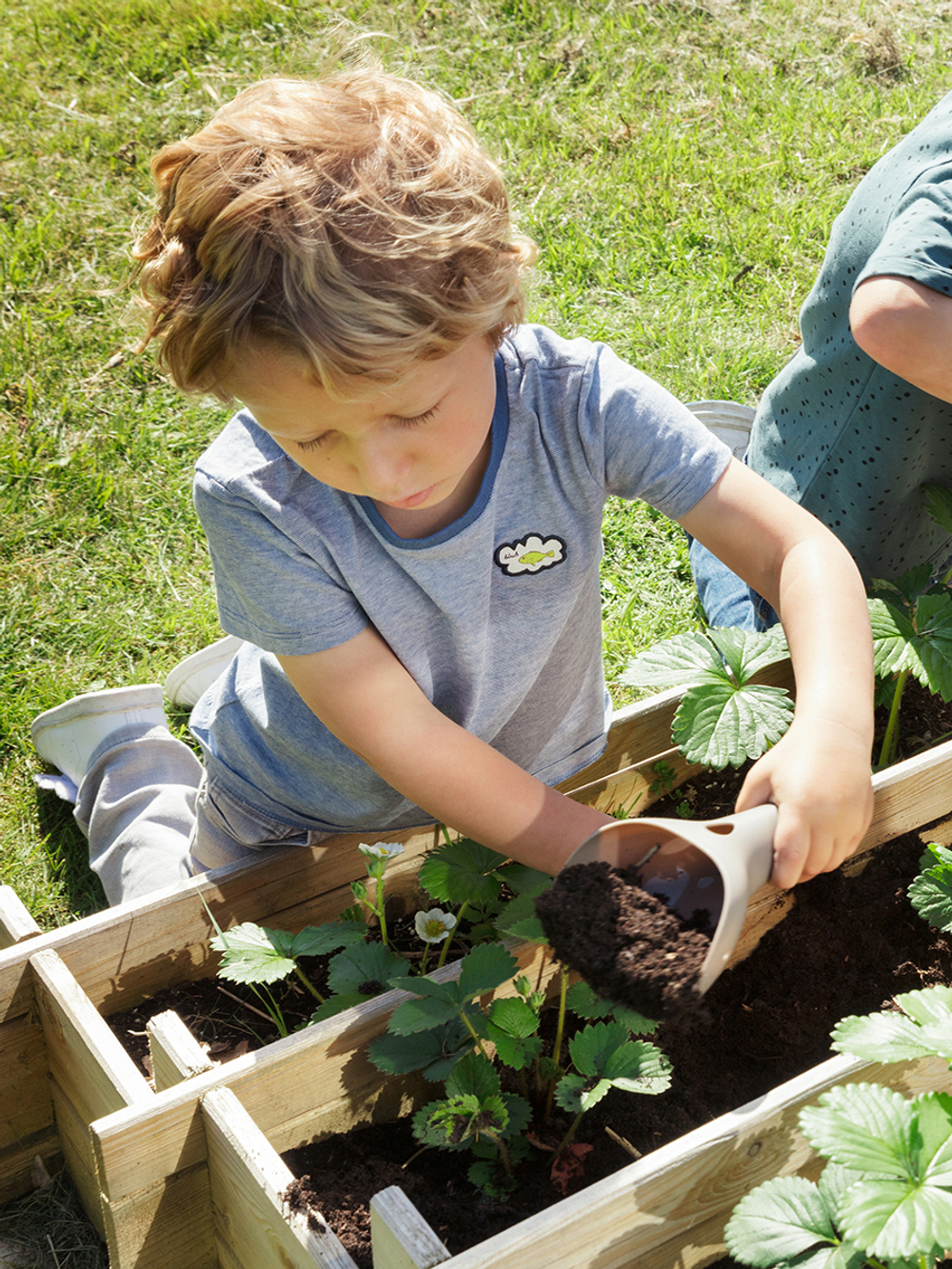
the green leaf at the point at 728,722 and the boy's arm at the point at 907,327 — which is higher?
the boy's arm at the point at 907,327

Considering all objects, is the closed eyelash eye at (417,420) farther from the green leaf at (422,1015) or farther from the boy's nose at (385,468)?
the green leaf at (422,1015)

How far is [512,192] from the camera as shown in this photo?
153 inches

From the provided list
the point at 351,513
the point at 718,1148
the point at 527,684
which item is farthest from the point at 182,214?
the point at 718,1148

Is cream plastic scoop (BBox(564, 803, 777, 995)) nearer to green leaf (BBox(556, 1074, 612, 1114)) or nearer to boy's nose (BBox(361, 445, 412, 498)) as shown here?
green leaf (BBox(556, 1074, 612, 1114))

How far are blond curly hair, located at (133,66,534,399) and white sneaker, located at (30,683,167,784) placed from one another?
118cm

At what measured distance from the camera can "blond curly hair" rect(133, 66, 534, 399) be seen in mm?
1170

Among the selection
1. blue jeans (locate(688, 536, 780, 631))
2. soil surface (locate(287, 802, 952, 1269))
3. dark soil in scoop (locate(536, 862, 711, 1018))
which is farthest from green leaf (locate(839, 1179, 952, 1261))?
blue jeans (locate(688, 536, 780, 631))

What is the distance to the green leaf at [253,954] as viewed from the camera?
143 centimetres

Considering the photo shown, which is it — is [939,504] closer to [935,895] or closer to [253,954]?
[935,895]

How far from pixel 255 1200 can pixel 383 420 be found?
2.96 feet

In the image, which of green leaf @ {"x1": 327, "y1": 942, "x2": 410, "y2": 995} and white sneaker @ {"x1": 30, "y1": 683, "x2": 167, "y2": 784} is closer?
green leaf @ {"x1": 327, "y1": 942, "x2": 410, "y2": 995}

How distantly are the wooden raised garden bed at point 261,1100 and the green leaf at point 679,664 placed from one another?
0.25 m

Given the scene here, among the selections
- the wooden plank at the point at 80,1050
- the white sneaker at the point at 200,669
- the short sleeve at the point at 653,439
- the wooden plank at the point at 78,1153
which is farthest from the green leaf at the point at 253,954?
the white sneaker at the point at 200,669

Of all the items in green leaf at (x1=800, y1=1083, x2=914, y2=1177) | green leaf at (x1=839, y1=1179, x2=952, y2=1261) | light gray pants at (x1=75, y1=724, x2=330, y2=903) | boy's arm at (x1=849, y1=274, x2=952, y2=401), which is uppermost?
boy's arm at (x1=849, y1=274, x2=952, y2=401)
